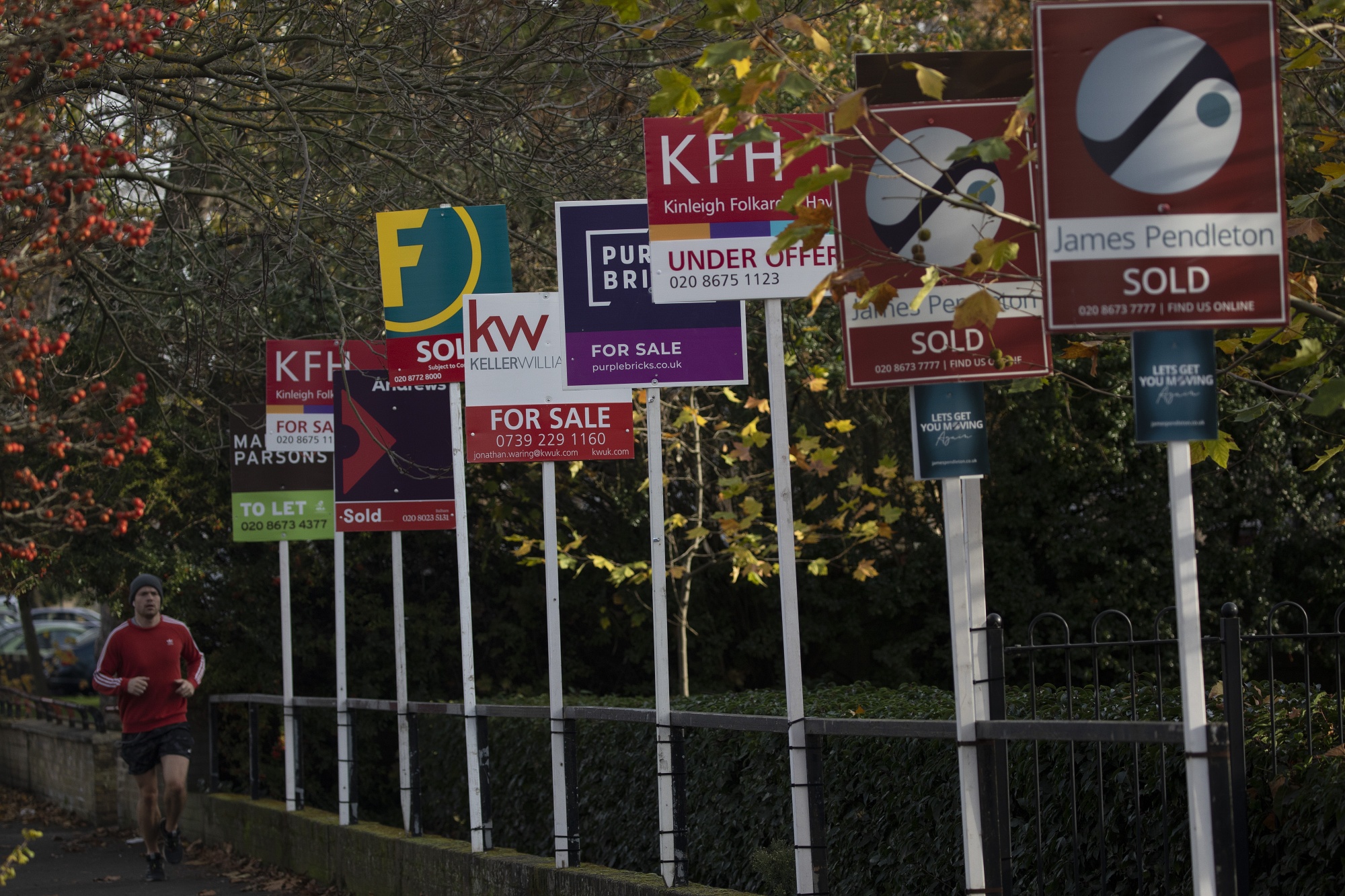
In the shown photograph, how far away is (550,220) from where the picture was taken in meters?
14.5

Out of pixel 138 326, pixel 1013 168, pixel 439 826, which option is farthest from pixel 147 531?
pixel 1013 168

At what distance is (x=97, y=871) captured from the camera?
41.5 ft

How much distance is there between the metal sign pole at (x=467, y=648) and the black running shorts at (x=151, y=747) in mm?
2750

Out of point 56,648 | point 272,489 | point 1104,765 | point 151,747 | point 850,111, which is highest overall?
point 850,111

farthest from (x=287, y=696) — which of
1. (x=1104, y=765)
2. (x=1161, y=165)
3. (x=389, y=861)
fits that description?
(x=1161, y=165)

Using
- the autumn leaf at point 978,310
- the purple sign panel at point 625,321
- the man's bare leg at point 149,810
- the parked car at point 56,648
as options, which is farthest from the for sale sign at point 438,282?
the parked car at point 56,648

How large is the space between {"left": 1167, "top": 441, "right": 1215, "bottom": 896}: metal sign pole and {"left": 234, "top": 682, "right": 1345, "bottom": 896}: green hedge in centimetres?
121

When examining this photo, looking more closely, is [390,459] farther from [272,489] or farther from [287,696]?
[287,696]

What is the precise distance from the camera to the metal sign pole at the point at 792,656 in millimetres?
6230

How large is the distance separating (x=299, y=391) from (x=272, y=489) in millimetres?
1182

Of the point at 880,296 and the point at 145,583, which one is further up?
the point at 880,296

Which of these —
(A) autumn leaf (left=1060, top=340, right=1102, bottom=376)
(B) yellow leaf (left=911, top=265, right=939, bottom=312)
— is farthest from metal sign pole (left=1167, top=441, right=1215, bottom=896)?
(A) autumn leaf (left=1060, top=340, right=1102, bottom=376)

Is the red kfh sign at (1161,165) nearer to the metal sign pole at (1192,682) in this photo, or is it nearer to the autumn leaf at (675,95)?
the metal sign pole at (1192,682)

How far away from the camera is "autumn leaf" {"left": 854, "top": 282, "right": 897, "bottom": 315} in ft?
15.6
